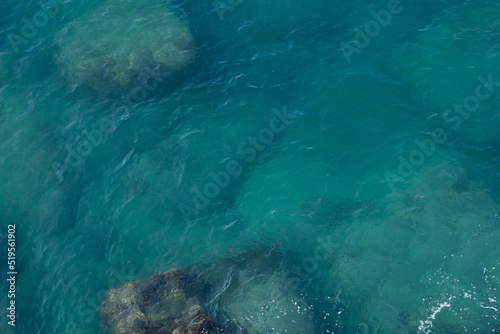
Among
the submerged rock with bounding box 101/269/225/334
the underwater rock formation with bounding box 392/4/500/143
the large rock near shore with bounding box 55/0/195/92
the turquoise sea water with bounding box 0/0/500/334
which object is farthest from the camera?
the large rock near shore with bounding box 55/0/195/92

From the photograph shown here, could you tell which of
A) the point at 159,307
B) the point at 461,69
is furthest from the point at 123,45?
the point at 461,69

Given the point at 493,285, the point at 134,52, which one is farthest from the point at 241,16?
the point at 493,285

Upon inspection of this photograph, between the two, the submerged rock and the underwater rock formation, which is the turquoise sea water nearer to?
the underwater rock formation

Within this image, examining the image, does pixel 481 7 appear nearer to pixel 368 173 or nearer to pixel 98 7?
pixel 368 173

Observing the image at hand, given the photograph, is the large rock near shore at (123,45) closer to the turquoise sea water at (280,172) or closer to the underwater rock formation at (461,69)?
the turquoise sea water at (280,172)

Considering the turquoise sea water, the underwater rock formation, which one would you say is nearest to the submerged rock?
the turquoise sea water

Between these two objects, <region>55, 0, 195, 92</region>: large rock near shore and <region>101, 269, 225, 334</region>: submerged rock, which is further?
<region>55, 0, 195, 92</region>: large rock near shore
